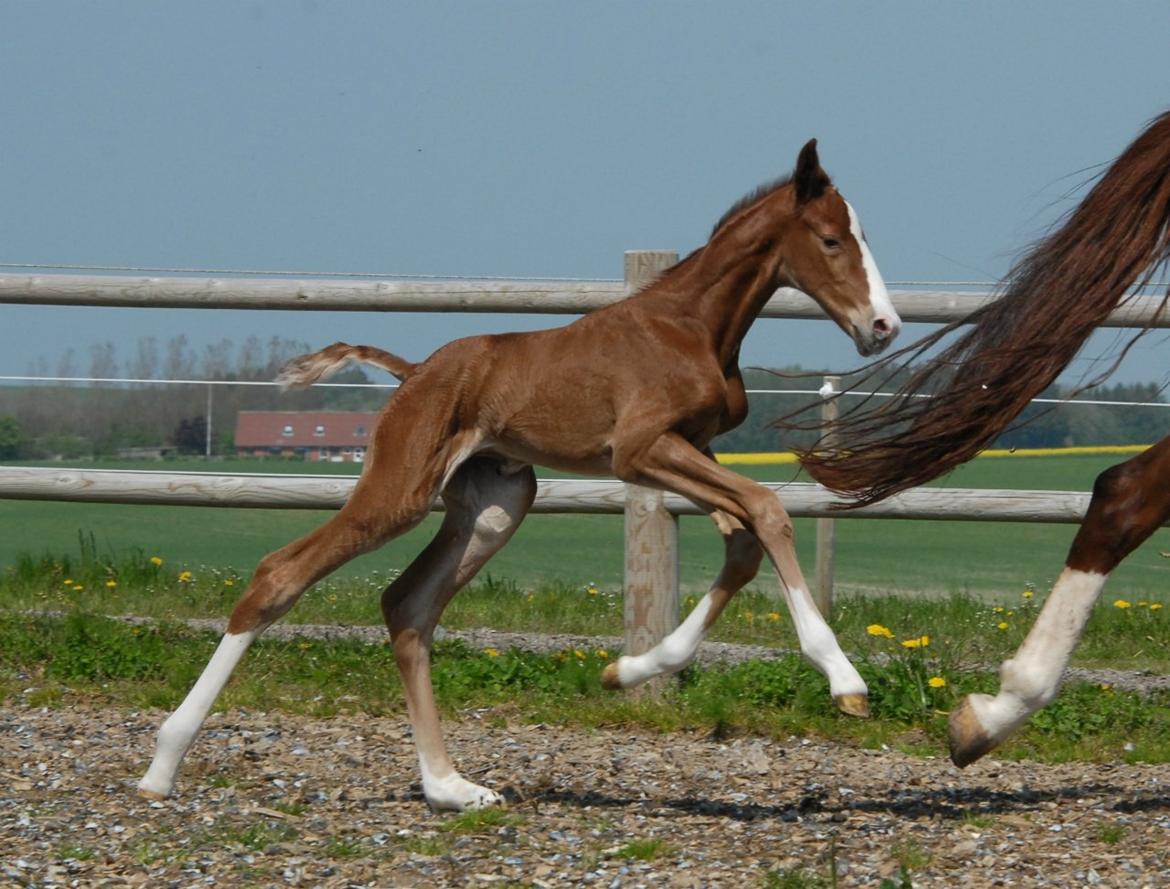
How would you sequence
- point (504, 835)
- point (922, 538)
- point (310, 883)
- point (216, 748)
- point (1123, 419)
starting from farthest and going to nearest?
point (922, 538) < point (1123, 419) < point (216, 748) < point (504, 835) < point (310, 883)

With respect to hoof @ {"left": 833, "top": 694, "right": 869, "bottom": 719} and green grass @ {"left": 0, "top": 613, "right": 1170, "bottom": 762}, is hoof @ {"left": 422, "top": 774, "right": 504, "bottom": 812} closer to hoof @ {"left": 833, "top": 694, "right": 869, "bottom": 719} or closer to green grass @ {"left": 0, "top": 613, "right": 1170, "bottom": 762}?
hoof @ {"left": 833, "top": 694, "right": 869, "bottom": 719}

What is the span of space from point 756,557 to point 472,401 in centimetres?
89

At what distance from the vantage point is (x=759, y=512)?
4.04 meters

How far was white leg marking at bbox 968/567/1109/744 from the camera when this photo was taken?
3.88 metres

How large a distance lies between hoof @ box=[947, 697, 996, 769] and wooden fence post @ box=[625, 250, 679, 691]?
221cm

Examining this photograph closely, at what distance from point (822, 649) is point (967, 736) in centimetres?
44

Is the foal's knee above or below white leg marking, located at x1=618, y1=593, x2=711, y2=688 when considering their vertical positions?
above

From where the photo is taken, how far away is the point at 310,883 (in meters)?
3.61

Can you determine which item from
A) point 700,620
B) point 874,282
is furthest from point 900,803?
point 874,282

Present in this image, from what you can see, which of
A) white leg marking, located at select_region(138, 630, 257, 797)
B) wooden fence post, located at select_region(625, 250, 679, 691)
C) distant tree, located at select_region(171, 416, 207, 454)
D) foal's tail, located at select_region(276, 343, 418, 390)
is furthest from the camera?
distant tree, located at select_region(171, 416, 207, 454)

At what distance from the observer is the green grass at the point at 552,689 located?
18.1ft

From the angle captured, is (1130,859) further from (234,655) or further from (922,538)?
(922,538)

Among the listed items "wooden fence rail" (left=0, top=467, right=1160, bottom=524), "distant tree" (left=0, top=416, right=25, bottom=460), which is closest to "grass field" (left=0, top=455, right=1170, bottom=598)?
"distant tree" (left=0, top=416, right=25, bottom=460)

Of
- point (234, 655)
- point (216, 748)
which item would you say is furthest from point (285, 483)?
point (234, 655)
